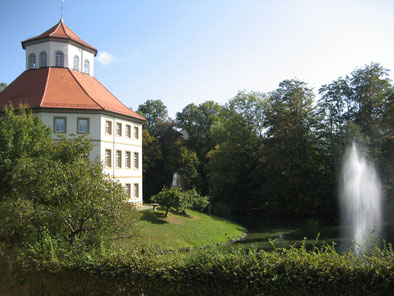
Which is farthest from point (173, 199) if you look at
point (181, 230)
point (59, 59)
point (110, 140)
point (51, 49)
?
point (51, 49)

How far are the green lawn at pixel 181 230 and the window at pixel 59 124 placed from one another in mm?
9699

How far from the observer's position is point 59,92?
1182 inches

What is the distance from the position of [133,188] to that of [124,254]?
25.4 metres

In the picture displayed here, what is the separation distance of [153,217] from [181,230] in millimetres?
2402

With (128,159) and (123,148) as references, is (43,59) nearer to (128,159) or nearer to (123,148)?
(123,148)

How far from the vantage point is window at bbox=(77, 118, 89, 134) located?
29.3m

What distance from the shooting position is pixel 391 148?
34.8 meters

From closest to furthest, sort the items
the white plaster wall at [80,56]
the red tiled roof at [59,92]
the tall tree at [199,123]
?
the red tiled roof at [59,92] → the white plaster wall at [80,56] → the tall tree at [199,123]

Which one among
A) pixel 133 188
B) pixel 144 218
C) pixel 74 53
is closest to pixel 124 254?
pixel 144 218

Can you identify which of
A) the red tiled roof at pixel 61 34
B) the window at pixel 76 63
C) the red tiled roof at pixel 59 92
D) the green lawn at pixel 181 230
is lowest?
the green lawn at pixel 181 230

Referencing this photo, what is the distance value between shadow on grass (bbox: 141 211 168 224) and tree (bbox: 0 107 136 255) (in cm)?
1326

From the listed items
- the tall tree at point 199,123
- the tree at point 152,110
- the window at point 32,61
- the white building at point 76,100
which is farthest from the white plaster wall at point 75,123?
the tree at point 152,110

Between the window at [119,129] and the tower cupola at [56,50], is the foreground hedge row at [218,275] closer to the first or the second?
Answer: the window at [119,129]

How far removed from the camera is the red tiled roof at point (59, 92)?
95.6ft
